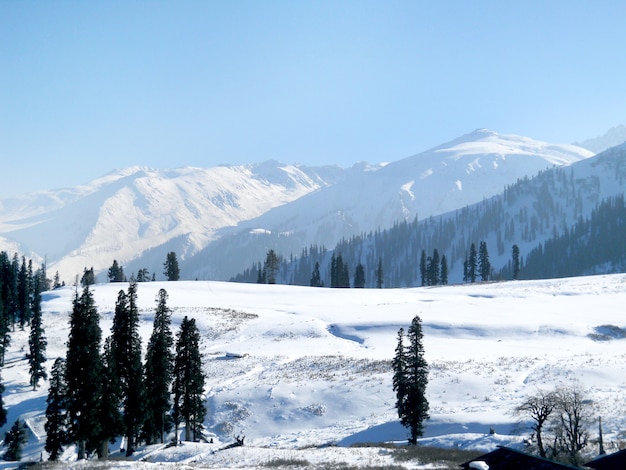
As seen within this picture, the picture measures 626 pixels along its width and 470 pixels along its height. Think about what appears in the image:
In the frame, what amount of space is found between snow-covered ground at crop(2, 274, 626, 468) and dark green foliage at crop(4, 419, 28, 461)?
5.18 ft

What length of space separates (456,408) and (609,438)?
14.5 m

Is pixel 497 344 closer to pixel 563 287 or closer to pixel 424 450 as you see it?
pixel 424 450

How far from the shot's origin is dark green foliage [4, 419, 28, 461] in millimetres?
49969

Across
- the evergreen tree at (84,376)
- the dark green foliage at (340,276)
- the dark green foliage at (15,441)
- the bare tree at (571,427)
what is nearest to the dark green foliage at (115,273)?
the dark green foliage at (340,276)

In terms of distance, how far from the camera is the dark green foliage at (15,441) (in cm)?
4997

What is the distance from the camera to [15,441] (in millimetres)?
50750

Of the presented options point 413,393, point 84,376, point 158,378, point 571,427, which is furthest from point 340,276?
point 571,427

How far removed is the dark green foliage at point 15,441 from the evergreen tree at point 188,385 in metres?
15.0

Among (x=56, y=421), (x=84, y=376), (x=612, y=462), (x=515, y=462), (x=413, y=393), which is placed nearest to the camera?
(x=612, y=462)

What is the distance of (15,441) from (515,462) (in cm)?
4701

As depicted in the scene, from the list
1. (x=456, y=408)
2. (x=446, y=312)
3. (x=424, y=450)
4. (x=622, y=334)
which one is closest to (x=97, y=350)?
(x=424, y=450)

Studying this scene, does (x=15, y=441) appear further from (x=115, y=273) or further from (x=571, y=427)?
(x=115, y=273)

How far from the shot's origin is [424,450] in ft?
119

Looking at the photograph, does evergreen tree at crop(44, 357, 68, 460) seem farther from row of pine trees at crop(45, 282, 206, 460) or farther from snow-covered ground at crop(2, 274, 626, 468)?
snow-covered ground at crop(2, 274, 626, 468)
